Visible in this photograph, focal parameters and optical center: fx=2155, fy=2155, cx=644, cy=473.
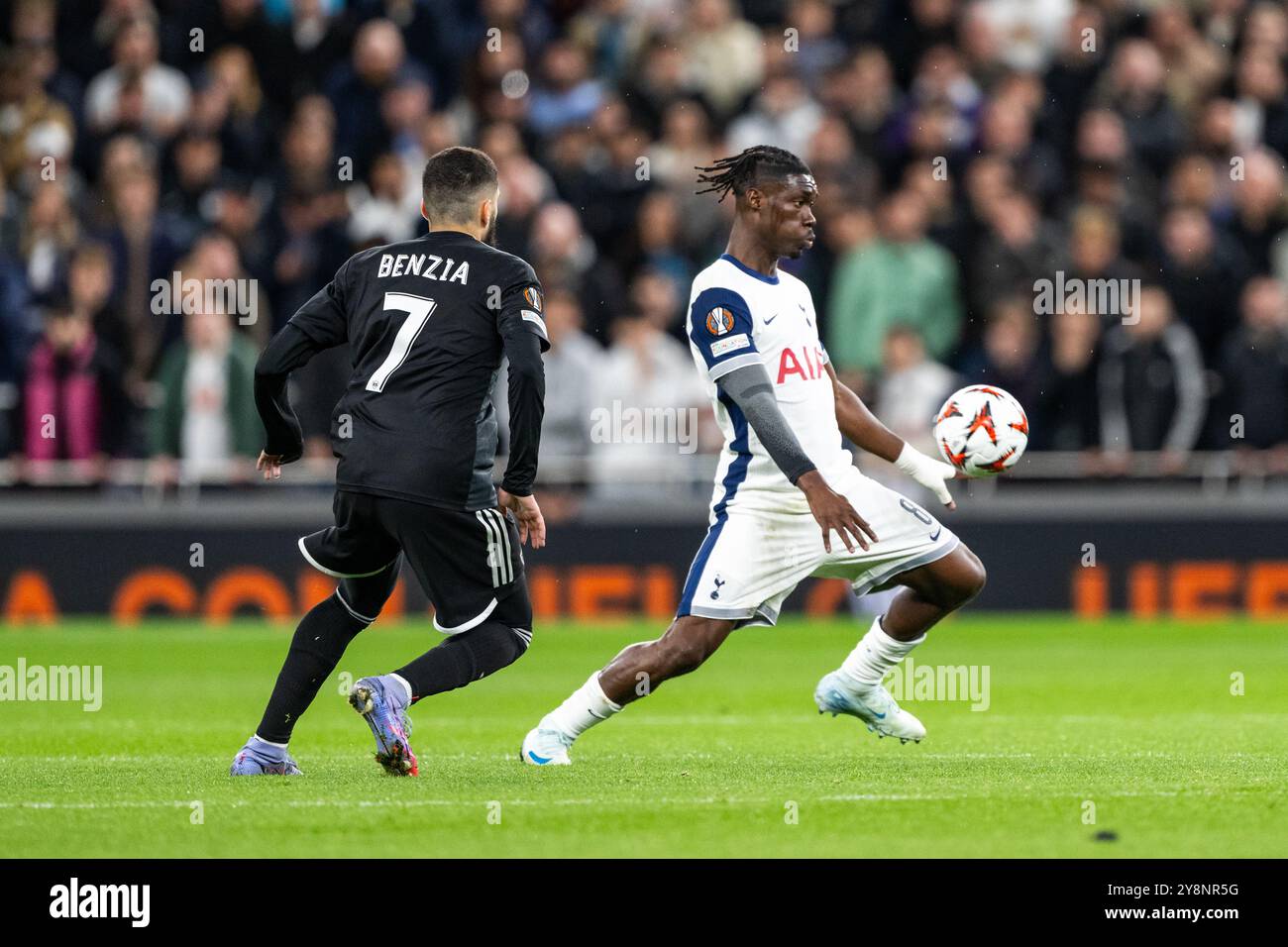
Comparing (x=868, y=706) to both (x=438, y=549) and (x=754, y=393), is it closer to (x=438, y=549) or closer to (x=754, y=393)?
(x=754, y=393)

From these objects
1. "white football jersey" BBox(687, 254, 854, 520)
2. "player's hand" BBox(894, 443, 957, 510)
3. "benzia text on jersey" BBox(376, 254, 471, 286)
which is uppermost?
"benzia text on jersey" BBox(376, 254, 471, 286)

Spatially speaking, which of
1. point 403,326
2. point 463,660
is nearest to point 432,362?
point 403,326

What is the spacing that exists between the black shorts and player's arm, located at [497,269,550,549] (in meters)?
0.14

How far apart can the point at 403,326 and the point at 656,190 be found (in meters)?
9.60

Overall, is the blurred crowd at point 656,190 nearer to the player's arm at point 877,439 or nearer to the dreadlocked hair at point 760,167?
the player's arm at point 877,439

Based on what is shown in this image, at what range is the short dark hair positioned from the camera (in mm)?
7621

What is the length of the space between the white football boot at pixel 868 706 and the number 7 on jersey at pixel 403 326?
7.02 ft

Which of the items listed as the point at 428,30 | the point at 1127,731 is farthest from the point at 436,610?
the point at 428,30

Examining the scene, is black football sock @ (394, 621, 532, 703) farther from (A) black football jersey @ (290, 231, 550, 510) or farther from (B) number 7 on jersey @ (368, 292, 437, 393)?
(B) number 7 on jersey @ (368, 292, 437, 393)

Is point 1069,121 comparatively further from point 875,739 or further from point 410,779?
point 410,779

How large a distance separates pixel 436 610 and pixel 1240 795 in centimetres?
280

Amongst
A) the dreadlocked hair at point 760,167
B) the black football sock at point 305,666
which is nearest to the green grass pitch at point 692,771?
the black football sock at point 305,666

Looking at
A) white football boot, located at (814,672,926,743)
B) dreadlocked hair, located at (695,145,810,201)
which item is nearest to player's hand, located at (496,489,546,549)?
dreadlocked hair, located at (695,145,810,201)

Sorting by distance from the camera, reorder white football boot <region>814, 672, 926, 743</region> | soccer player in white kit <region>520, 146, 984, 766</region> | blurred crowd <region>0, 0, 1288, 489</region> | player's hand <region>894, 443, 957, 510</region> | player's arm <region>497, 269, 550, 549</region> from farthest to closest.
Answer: blurred crowd <region>0, 0, 1288, 489</region> < white football boot <region>814, 672, 926, 743</region> < player's hand <region>894, 443, 957, 510</region> < soccer player in white kit <region>520, 146, 984, 766</region> < player's arm <region>497, 269, 550, 549</region>
